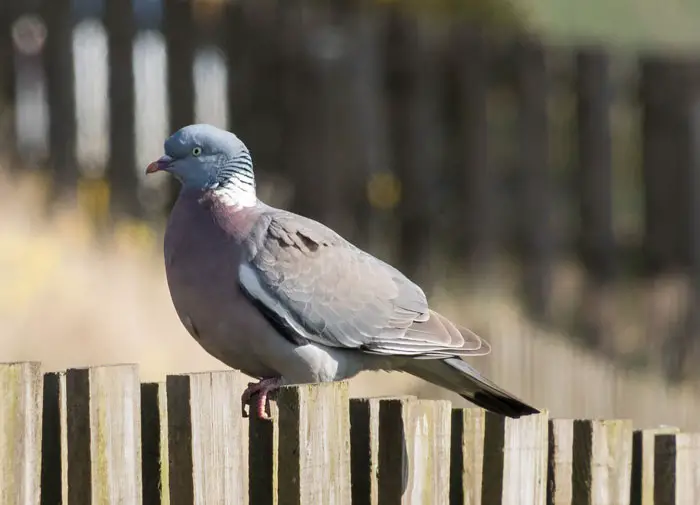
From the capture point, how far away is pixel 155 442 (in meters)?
2.75

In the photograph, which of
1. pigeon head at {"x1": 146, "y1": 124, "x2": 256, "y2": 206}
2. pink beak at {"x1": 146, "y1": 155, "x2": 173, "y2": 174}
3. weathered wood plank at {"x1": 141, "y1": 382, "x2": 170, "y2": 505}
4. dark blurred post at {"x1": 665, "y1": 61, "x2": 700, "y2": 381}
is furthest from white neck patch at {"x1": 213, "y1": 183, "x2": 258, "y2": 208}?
dark blurred post at {"x1": 665, "y1": 61, "x2": 700, "y2": 381}

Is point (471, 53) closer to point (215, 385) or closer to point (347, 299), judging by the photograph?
point (347, 299)

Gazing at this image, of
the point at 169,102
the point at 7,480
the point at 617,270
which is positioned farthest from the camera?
the point at 617,270

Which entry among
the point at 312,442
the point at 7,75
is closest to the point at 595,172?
the point at 7,75

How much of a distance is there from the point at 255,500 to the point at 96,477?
39 cm

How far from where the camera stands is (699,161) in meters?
8.82

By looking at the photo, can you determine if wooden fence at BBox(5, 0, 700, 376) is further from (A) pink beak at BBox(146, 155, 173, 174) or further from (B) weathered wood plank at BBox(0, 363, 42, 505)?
(B) weathered wood plank at BBox(0, 363, 42, 505)

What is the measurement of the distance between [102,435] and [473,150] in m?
6.37

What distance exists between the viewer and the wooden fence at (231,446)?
2.54m

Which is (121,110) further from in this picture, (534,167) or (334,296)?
(334,296)

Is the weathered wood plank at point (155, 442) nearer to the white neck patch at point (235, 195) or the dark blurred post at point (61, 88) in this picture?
the white neck patch at point (235, 195)

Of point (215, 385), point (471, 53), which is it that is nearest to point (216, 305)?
point (215, 385)

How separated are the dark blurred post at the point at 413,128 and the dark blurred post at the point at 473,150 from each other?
0.18 m

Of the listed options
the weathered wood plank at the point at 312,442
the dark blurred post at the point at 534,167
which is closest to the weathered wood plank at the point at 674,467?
the weathered wood plank at the point at 312,442
